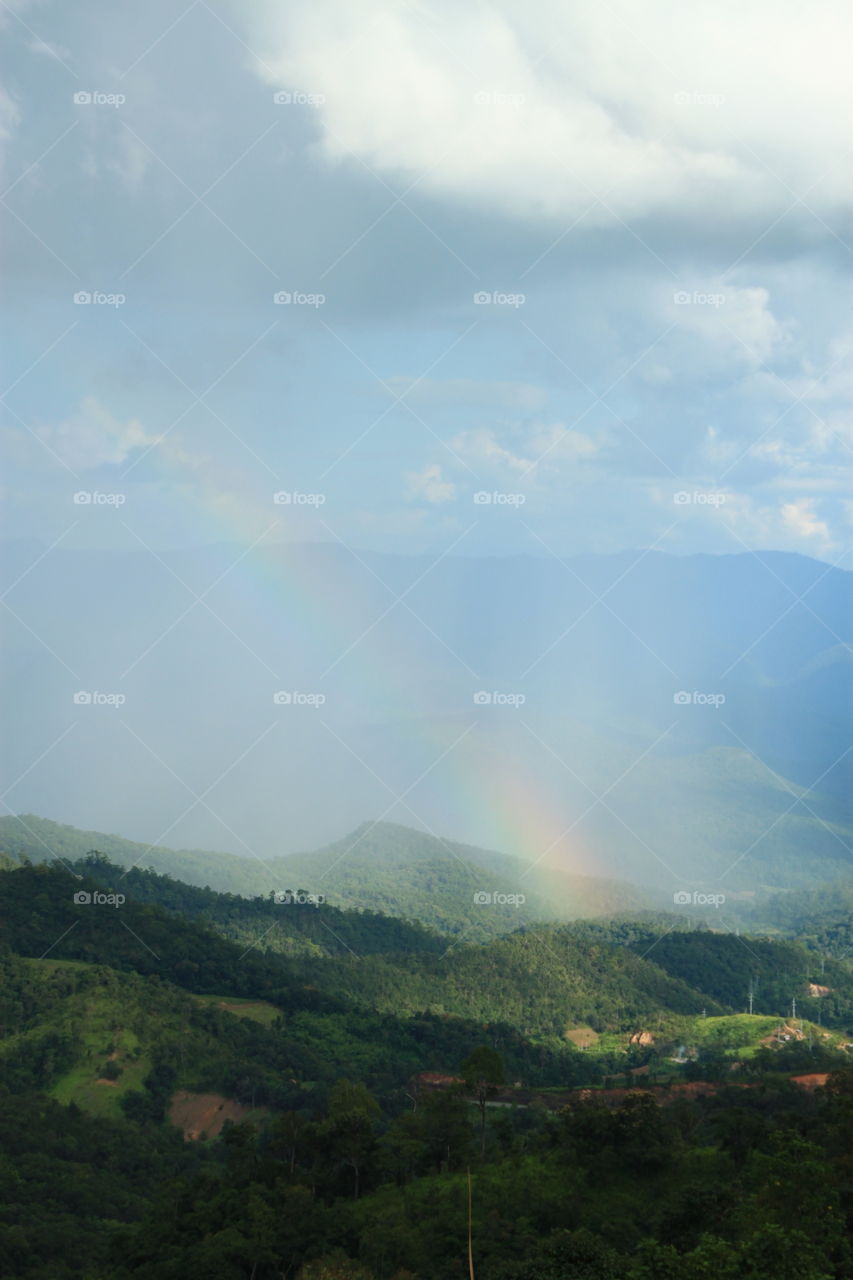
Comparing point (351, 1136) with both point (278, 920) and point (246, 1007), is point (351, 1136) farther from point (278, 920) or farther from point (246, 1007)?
point (278, 920)

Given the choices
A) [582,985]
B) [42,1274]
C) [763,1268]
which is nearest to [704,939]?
[582,985]

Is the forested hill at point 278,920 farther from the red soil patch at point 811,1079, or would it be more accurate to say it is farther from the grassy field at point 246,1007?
the red soil patch at point 811,1079

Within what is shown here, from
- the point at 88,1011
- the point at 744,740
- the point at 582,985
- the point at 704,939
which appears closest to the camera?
the point at 88,1011

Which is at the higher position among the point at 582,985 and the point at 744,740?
the point at 744,740

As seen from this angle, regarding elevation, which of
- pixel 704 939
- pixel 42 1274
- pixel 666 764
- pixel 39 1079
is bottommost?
pixel 42 1274

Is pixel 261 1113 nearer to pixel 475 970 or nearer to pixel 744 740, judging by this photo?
pixel 475 970

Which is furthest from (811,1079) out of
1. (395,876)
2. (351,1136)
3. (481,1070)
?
(395,876)

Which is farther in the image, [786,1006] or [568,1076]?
[786,1006]

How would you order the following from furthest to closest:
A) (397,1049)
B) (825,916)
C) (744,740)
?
1. (744,740)
2. (825,916)
3. (397,1049)
